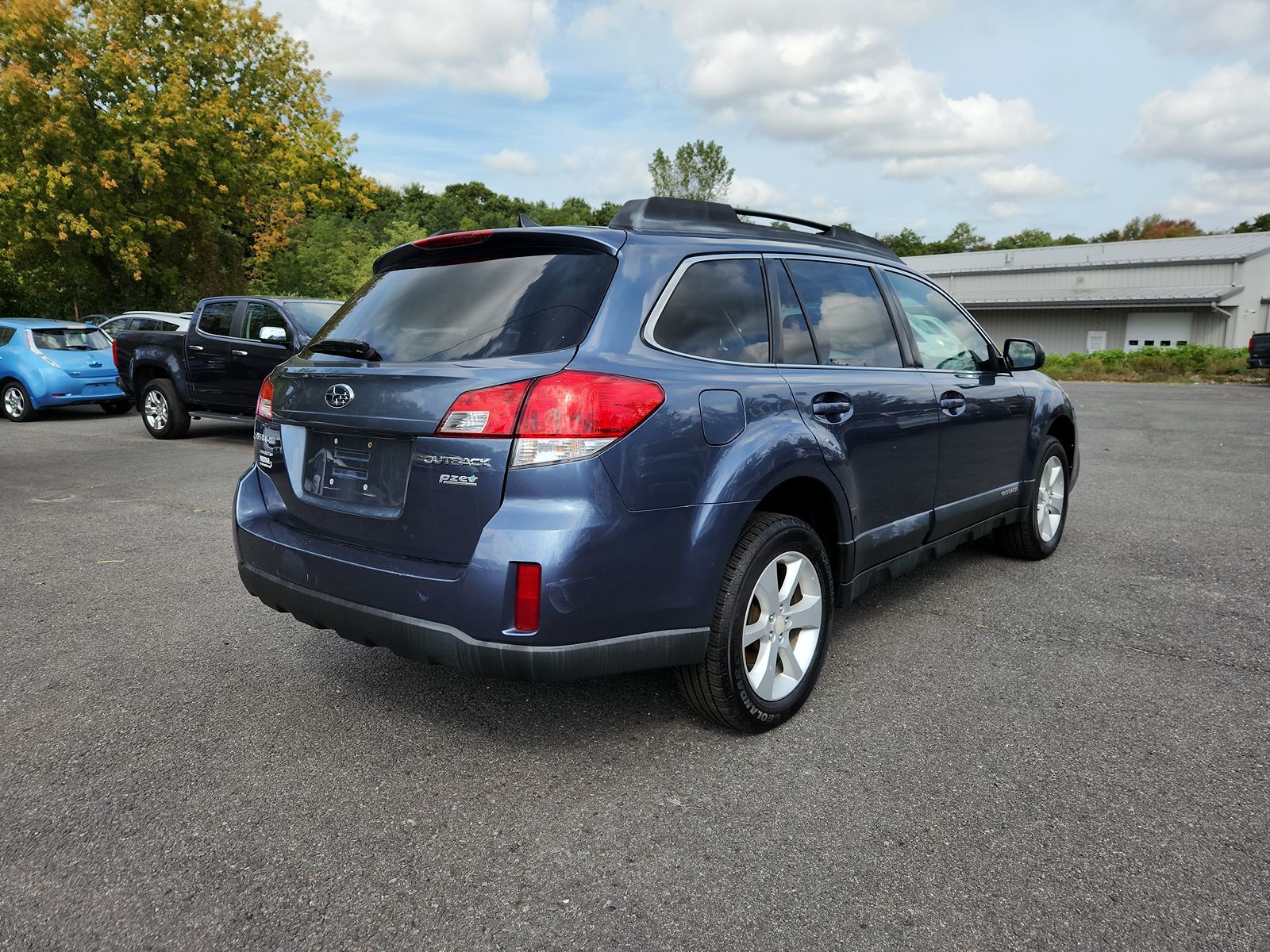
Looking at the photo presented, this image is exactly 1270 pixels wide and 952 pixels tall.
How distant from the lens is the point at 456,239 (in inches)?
127

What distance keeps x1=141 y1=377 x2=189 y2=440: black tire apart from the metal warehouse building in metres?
33.5

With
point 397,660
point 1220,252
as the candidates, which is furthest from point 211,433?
point 1220,252

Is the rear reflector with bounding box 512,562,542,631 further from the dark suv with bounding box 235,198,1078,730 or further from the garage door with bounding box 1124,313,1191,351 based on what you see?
the garage door with bounding box 1124,313,1191,351

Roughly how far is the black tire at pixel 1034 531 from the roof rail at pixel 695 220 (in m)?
2.13

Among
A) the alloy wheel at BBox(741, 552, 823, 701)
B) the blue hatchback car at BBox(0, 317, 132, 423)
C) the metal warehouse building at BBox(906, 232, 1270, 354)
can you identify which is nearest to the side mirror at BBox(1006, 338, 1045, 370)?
the alloy wheel at BBox(741, 552, 823, 701)

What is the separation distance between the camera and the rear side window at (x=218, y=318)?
11.2 m

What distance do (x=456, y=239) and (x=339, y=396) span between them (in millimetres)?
706

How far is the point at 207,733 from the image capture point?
3244mm

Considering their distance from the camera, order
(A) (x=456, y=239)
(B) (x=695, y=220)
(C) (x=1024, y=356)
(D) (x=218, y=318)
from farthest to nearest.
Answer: (D) (x=218, y=318), (C) (x=1024, y=356), (B) (x=695, y=220), (A) (x=456, y=239)

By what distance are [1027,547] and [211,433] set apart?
36.2 ft

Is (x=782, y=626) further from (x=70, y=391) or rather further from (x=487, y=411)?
(x=70, y=391)

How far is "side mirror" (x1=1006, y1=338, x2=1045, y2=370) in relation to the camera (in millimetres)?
5086

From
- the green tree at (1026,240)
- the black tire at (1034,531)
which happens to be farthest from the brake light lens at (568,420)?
the green tree at (1026,240)

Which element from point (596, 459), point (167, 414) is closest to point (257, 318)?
point (167, 414)
